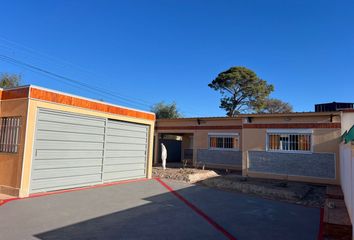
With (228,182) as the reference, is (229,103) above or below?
above

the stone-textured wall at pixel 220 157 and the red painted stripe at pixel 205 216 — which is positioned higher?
the stone-textured wall at pixel 220 157

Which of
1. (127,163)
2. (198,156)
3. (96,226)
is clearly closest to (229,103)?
(198,156)

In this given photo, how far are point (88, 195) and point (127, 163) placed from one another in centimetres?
380

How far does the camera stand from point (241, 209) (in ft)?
26.6

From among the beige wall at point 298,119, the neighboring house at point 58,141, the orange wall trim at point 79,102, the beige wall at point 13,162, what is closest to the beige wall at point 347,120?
the beige wall at point 298,119

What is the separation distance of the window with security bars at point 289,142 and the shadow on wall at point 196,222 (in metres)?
6.07

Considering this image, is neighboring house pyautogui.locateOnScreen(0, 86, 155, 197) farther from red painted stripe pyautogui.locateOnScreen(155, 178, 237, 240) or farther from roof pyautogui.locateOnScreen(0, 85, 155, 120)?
red painted stripe pyautogui.locateOnScreen(155, 178, 237, 240)

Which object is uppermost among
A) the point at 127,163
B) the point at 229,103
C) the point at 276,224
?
the point at 229,103

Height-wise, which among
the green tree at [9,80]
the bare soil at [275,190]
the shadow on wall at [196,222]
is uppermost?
the green tree at [9,80]

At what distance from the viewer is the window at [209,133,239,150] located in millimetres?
19188

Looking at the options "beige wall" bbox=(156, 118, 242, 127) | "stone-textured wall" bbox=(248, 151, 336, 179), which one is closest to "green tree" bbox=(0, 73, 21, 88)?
"beige wall" bbox=(156, 118, 242, 127)

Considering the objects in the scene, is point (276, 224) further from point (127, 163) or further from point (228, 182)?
point (127, 163)

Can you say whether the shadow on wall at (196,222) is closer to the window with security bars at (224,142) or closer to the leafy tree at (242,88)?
the window with security bars at (224,142)

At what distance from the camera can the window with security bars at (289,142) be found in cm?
1419
